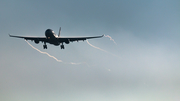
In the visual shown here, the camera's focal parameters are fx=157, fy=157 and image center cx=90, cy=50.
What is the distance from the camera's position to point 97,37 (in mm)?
70688

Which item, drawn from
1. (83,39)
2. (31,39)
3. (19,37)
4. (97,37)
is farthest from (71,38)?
(19,37)

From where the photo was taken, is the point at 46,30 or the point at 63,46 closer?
the point at 46,30

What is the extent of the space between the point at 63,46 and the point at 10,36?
2441 centimetres

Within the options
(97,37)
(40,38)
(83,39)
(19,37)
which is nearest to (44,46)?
(40,38)

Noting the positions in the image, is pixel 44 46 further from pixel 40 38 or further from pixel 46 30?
pixel 46 30

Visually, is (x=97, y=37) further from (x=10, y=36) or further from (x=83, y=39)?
(x=10, y=36)

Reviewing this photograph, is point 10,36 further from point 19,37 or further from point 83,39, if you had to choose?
point 83,39

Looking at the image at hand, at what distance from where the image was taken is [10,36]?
72.1 metres

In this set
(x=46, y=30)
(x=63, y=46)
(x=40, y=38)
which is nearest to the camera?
(x=46, y=30)

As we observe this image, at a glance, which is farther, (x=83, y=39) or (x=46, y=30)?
(x=83, y=39)

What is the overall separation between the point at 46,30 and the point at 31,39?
13.4 metres

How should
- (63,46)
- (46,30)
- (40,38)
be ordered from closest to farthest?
(46,30) < (40,38) < (63,46)

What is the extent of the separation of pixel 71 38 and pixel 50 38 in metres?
9.89

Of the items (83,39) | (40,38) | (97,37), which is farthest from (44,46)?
(97,37)
